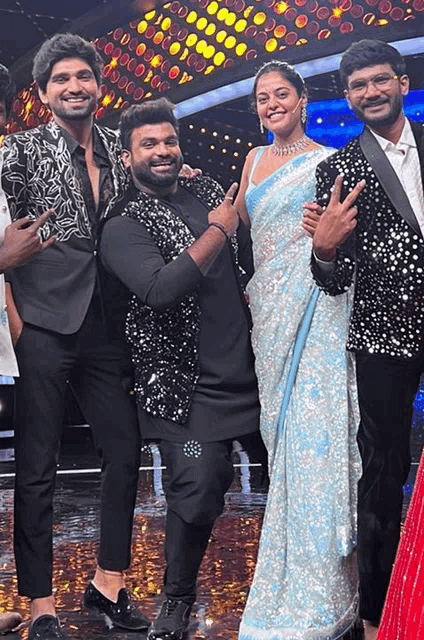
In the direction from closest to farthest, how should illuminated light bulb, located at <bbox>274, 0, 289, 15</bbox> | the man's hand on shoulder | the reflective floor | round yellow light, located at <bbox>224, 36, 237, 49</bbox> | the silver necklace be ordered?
the man's hand on shoulder → the silver necklace → the reflective floor → illuminated light bulb, located at <bbox>274, 0, 289, 15</bbox> → round yellow light, located at <bbox>224, 36, 237, 49</bbox>

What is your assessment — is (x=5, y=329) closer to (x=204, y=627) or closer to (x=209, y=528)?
(x=209, y=528)

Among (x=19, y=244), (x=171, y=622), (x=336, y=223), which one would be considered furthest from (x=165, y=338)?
(x=171, y=622)

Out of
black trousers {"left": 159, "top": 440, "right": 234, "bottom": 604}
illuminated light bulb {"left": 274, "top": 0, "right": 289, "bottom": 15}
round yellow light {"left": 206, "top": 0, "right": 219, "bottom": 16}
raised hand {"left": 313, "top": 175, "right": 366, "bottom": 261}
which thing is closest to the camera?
raised hand {"left": 313, "top": 175, "right": 366, "bottom": 261}

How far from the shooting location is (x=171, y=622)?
3.16 m

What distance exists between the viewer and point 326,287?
2.97 m

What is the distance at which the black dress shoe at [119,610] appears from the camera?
3.34 m

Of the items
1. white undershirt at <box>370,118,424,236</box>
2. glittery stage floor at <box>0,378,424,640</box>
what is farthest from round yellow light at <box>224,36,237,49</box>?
white undershirt at <box>370,118,424,236</box>

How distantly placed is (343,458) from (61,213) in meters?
1.02

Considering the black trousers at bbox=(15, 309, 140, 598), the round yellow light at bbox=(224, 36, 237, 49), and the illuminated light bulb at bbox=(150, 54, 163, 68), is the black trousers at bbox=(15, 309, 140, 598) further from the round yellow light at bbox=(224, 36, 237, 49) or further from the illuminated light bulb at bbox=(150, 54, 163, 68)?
the illuminated light bulb at bbox=(150, 54, 163, 68)

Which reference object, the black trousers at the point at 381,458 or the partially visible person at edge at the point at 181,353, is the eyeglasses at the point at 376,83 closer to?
the partially visible person at edge at the point at 181,353

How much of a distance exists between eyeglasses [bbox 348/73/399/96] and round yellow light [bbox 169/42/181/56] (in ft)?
27.5

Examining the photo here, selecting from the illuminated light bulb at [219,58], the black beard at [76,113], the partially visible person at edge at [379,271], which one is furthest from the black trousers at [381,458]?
the illuminated light bulb at [219,58]

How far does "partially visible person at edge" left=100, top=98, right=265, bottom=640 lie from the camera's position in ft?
10.3

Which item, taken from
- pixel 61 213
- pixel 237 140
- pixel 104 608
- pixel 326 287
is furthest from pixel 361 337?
pixel 237 140
